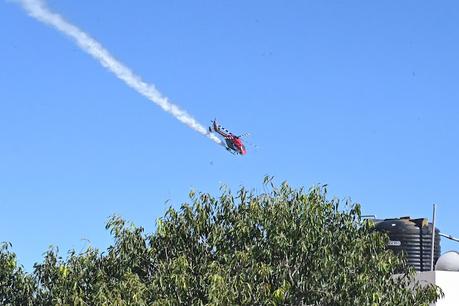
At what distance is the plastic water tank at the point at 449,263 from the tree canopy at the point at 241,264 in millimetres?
4859

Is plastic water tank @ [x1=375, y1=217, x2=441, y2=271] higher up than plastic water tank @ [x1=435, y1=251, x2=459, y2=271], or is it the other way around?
plastic water tank @ [x1=375, y1=217, x2=441, y2=271]

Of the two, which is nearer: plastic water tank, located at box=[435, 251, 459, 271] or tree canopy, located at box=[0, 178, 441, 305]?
tree canopy, located at box=[0, 178, 441, 305]

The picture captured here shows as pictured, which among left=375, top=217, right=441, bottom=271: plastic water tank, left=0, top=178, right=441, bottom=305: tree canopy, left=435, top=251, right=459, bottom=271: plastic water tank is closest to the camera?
left=0, top=178, right=441, bottom=305: tree canopy

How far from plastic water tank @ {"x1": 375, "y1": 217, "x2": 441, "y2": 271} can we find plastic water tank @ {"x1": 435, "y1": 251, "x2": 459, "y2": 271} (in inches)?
90.4

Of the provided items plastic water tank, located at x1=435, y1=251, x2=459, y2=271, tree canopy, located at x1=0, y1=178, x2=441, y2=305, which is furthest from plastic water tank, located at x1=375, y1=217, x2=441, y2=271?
tree canopy, located at x1=0, y1=178, x2=441, y2=305

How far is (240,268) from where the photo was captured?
22.2 metres

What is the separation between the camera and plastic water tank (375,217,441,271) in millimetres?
31594

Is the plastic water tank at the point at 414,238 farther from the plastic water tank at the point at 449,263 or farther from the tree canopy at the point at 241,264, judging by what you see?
the tree canopy at the point at 241,264

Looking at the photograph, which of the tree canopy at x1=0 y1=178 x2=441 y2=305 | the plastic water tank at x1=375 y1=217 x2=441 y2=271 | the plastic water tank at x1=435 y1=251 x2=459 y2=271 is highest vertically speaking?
the plastic water tank at x1=375 y1=217 x2=441 y2=271

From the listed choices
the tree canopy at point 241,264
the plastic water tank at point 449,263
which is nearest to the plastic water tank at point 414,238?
the plastic water tank at point 449,263

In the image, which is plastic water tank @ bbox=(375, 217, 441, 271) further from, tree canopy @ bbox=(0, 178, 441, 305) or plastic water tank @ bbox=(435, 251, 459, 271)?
tree canopy @ bbox=(0, 178, 441, 305)

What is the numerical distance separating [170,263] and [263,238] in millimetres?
2551

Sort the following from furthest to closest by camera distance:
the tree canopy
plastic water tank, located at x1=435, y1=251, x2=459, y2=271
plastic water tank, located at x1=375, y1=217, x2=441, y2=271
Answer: plastic water tank, located at x1=375, y1=217, x2=441, y2=271, plastic water tank, located at x1=435, y1=251, x2=459, y2=271, the tree canopy

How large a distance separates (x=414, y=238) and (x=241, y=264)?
37.0ft
